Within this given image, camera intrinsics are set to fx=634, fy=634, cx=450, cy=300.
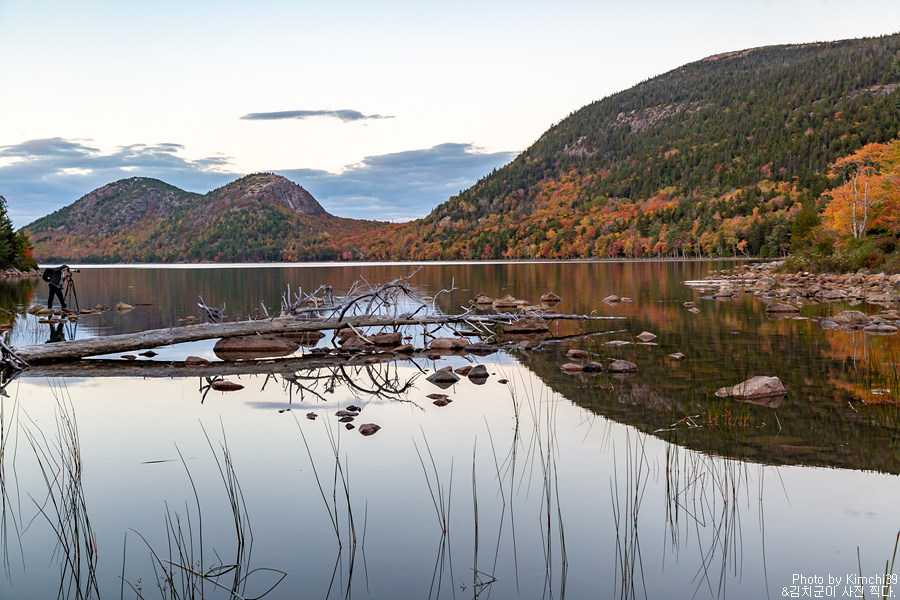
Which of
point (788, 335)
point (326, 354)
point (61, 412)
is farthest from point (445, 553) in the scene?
point (788, 335)

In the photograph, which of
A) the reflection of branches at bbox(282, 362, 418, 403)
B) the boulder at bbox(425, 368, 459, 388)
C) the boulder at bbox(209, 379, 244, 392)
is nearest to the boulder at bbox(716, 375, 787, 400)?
the boulder at bbox(425, 368, 459, 388)

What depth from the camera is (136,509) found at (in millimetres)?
7246

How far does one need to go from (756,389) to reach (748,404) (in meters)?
0.64

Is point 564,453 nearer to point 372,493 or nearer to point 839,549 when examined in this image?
point 372,493

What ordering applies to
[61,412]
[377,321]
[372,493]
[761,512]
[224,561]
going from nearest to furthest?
[224,561]
[761,512]
[372,493]
[61,412]
[377,321]

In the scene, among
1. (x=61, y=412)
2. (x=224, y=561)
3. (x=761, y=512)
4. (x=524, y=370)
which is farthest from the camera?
(x=524, y=370)

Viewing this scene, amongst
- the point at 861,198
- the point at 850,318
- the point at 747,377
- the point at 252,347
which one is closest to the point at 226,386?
the point at 252,347

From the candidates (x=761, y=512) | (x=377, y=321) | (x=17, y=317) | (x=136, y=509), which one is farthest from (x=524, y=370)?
(x=17, y=317)

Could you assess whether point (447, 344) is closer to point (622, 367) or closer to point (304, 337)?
point (304, 337)

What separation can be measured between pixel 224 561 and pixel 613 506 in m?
4.07

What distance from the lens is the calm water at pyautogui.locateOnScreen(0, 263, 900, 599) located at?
19.1 feet

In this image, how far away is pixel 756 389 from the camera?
11695mm

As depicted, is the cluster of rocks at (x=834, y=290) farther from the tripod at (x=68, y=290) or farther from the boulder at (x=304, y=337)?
the tripod at (x=68, y=290)

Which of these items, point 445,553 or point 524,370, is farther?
point 524,370
